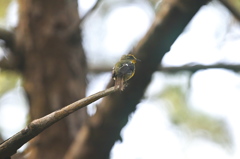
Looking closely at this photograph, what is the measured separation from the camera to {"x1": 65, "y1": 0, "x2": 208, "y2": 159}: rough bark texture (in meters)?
1.63

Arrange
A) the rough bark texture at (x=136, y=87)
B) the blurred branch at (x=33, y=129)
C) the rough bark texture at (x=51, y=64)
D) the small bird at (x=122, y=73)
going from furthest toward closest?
the rough bark texture at (x=51, y=64), the rough bark texture at (x=136, y=87), the small bird at (x=122, y=73), the blurred branch at (x=33, y=129)

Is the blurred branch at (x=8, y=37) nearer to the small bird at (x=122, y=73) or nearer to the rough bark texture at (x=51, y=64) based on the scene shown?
the rough bark texture at (x=51, y=64)

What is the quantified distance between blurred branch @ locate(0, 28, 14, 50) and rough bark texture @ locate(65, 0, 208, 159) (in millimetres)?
890

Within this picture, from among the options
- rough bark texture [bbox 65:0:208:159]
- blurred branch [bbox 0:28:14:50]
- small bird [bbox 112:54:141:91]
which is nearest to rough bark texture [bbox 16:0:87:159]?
blurred branch [bbox 0:28:14:50]

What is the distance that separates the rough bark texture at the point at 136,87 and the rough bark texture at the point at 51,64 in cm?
50

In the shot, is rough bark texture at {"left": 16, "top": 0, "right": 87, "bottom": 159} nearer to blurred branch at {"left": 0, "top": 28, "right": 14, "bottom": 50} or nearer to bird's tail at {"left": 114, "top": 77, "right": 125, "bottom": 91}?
blurred branch at {"left": 0, "top": 28, "right": 14, "bottom": 50}

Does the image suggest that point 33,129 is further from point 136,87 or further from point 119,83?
point 136,87

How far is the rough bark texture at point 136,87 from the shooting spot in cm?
163

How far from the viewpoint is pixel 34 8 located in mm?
2883

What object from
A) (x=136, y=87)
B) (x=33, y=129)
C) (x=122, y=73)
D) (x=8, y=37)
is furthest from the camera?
(x=8, y=37)

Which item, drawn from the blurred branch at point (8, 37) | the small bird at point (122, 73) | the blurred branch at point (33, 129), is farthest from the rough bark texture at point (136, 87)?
the blurred branch at point (8, 37)

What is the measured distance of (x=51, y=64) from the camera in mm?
2766

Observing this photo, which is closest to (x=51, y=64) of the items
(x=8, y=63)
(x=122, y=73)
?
(x=8, y=63)

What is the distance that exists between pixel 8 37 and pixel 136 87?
120 cm
